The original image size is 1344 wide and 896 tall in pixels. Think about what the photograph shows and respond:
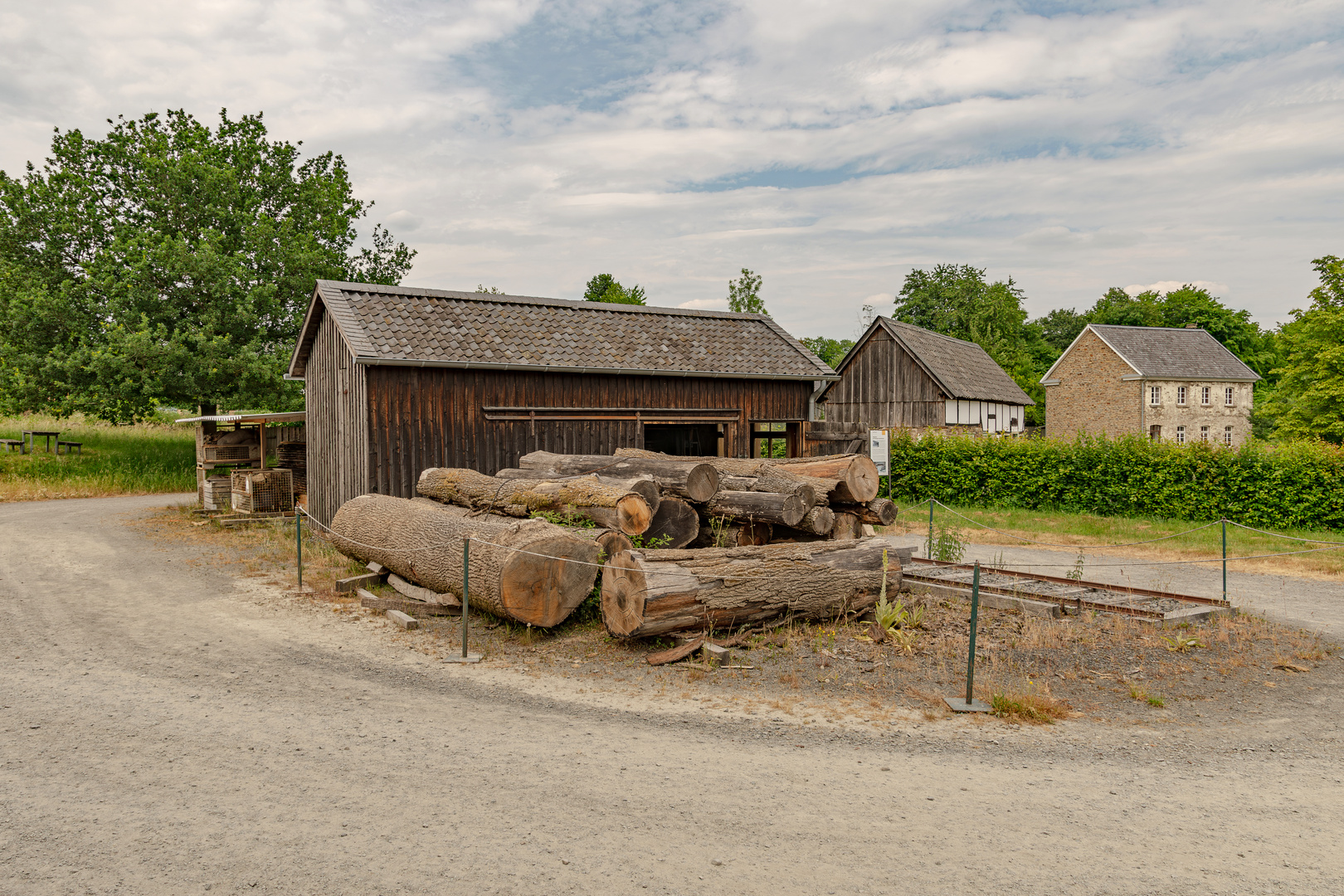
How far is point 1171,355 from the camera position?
137 ft

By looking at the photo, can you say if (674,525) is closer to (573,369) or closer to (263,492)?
(573,369)

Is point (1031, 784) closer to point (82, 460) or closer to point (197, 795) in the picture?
point (197, 795)

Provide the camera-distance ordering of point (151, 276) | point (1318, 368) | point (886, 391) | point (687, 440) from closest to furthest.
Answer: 1. point (687, 440)
2. point (151, 276)
3. point (1318, 368)
4. point (886, 391)

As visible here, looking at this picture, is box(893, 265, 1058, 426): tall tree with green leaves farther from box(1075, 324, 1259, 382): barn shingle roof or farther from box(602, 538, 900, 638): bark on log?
box(602, 538, 900, 638): bark on log

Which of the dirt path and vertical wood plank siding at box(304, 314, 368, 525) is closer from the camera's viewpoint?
the dirt path

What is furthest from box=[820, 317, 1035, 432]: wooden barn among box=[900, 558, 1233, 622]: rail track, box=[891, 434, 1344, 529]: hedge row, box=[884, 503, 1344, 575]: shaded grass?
box=[900, 558, 1233, 622]: rail track

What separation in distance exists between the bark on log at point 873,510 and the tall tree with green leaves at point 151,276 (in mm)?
20246

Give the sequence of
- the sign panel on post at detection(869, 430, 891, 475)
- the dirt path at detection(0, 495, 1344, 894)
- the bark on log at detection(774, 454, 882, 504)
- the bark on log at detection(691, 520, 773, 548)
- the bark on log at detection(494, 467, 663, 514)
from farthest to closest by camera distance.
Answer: the sign panel on post at detection(869, 430, 891, 475) < the bark on log at detection(774, 454, 882, 504) < the bark on log at detection(691, 520, 773, 548) < the bark on log at detection(494, 467, 663, 514) < the dirt path at detection(0, 495, 1344, 894)

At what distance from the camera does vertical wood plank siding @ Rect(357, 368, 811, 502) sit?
13.8 meters

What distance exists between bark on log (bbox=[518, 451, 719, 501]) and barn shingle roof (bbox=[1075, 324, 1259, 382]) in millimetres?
36579

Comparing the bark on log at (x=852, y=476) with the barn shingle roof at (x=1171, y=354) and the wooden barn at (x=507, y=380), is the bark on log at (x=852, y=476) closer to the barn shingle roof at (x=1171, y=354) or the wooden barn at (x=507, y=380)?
the wooden barn at (x=507, y=380)

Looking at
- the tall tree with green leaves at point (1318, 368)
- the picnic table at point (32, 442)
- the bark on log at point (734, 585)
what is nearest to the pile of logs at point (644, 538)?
the bark on log at point (734, 585)

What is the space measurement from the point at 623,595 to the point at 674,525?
2401mm

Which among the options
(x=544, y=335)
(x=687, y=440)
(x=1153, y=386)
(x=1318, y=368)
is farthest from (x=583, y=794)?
(x=1153, y=386)
